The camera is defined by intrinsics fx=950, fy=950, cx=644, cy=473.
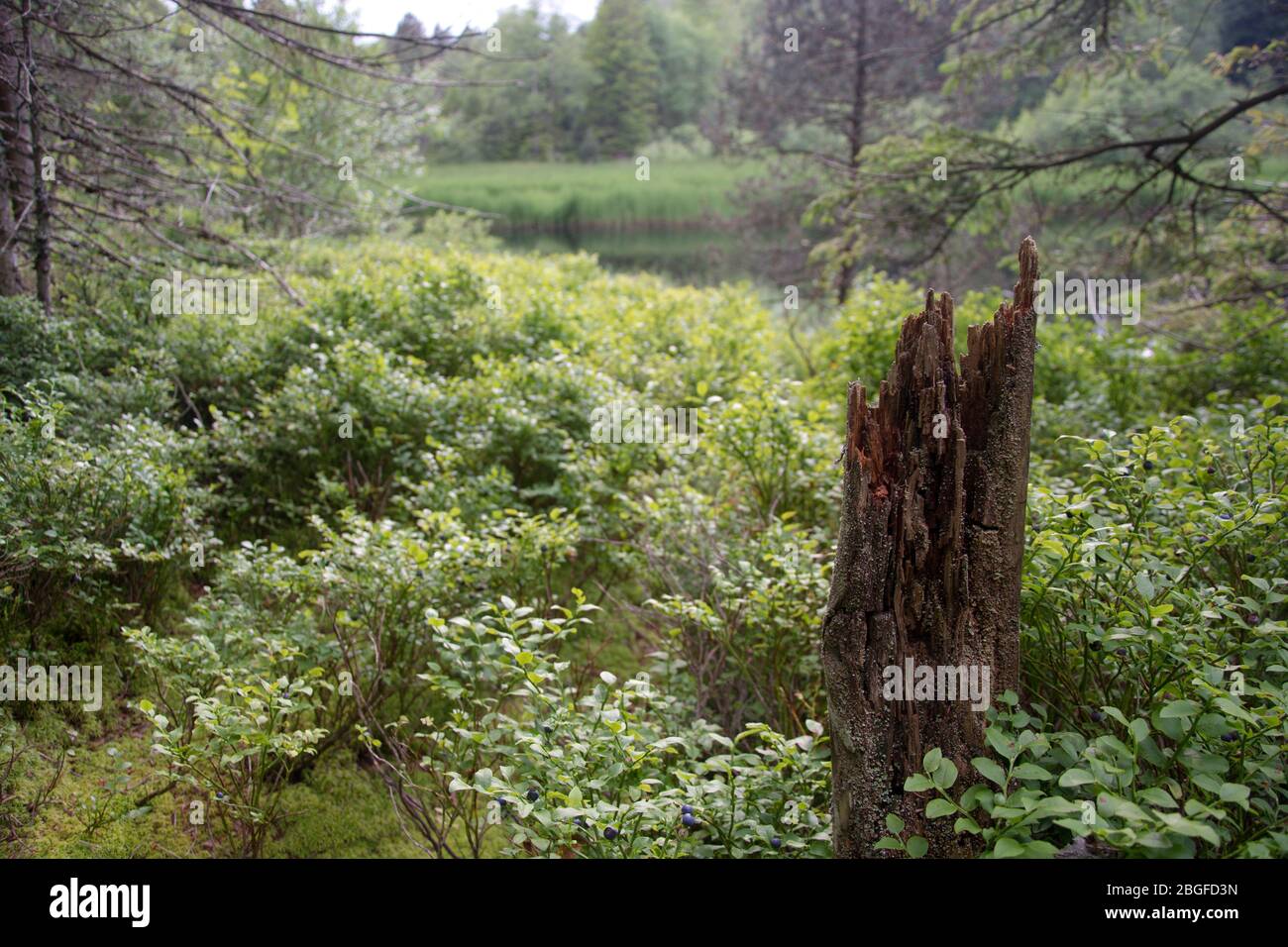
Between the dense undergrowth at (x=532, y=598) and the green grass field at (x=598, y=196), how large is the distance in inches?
994

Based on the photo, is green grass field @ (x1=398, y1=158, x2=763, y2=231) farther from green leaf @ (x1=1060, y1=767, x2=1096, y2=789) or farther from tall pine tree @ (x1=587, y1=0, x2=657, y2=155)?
green leaf @ (x1=1060, y1=767, x2=1096, y2=789)

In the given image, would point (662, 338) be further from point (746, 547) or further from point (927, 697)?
point (927, 697)

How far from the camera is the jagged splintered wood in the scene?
297 centimetres

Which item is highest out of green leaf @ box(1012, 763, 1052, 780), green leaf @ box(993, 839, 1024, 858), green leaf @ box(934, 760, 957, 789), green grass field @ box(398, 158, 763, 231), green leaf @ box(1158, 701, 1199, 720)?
green grass field @ box(398, 158, 763, 231)

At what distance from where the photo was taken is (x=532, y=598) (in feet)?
17.8

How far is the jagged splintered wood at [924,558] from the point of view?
297 centimetres

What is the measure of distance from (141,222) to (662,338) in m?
5.06

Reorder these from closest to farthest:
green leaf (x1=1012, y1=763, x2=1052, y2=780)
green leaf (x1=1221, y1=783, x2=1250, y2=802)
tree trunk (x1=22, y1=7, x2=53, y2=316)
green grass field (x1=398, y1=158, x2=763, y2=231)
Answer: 1. green leaf (x1=1221, y1=783, x2=1250, y2=802)
2. green leaf (x1=1012, y1=763, x2=1052, y2=780)
3. tree trunk (x1=22, y1=7, x2=53, y2=316)
4. green grass field (x1=398, y1=158, x2=763, y2=231)

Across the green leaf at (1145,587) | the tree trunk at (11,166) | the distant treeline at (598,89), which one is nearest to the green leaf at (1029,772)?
the green leaf at (1145,587)

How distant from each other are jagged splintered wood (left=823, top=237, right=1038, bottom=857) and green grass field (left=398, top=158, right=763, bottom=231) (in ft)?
95.5

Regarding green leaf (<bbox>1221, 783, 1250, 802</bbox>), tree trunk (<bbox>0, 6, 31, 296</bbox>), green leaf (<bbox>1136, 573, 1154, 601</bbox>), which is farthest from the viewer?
tree trunk (<bbox>0, 6, 31, 296</bbox>)

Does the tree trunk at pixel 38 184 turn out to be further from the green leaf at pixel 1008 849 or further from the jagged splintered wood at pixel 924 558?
the green leaf at pixel 1008 849

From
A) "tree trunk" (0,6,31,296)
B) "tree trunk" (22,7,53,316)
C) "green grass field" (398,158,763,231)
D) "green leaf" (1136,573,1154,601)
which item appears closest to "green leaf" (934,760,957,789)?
"green leaf" (1136,573,1154,601)

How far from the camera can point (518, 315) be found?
8.87 m
